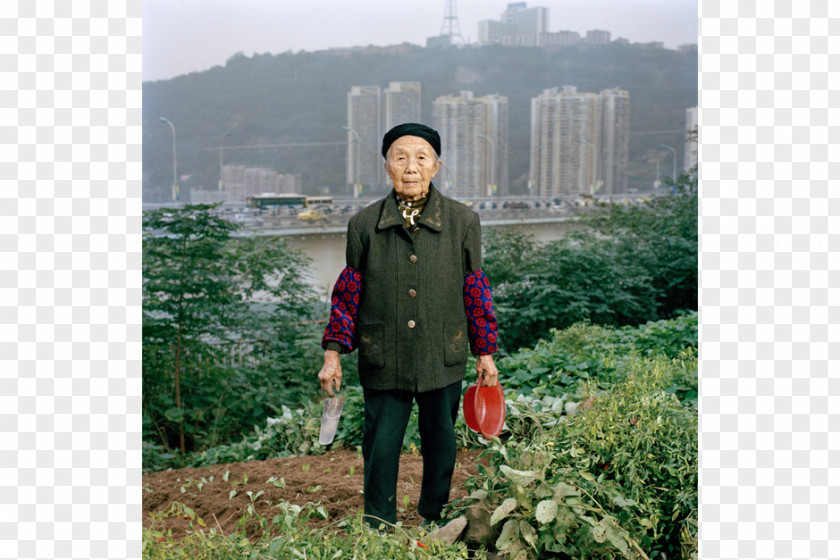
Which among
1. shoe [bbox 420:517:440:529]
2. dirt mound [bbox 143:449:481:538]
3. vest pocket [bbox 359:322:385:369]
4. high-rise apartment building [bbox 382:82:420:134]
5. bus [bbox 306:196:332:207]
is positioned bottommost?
dirt mound [bbox 143:449:481:538]

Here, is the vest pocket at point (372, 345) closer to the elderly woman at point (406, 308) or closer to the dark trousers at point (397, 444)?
the elderly woman at point (406, 308)

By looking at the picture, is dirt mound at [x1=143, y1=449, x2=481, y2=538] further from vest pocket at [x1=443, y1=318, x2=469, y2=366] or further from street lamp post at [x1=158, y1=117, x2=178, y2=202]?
street lamp post at [x1=158, y1=117, x2=178, y2=202]

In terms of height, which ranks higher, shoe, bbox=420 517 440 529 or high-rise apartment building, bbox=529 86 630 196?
high-rise apartment building, bbox=529 86 630 196

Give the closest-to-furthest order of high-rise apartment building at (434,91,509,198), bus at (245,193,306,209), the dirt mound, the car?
the dirt mound → the car → high-rise apartment building at (434,91,509,198) → bus at (245,193,306,209)

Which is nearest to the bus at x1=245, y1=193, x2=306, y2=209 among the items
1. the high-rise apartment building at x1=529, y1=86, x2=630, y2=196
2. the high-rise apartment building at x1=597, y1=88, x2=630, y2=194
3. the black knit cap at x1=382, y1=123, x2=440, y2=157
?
the high-rise apartment building at x1=529, y1=86, x2=630, y2=196

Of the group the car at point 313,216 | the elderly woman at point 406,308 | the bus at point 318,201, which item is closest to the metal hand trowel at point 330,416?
the elderly woman at point 406,308

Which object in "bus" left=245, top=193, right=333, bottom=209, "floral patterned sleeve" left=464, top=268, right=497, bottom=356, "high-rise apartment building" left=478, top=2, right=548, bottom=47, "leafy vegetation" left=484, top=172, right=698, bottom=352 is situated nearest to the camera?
"floral patterned sleeve" left=464, top=268, right=497, bottom=356

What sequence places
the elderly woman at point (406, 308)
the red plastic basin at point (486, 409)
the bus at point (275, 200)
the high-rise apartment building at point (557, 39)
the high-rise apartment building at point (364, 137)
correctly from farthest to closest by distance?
the high-rise apartment building at point (557, 39) → the bus at point (275, 200) → the high-rise apartment building at point (364, 137) → the red plastic basin at point (486, 409) → the elderly woman at point (406, 308)
